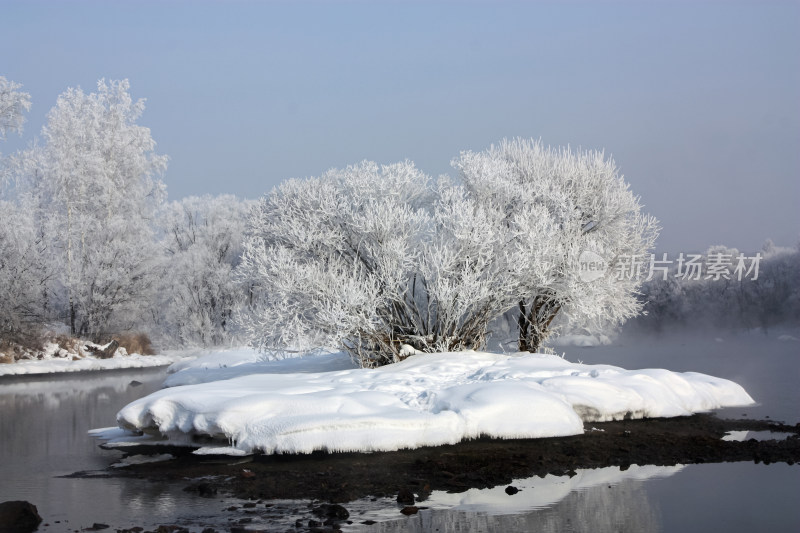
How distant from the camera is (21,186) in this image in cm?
4778

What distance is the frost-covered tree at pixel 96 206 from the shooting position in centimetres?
4266

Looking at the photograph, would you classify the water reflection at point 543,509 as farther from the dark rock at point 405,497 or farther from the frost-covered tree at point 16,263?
the frost-covered tree at point 16,263

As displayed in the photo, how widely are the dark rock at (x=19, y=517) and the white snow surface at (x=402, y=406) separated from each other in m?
4.21

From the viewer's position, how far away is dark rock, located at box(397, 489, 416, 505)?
10352 mm

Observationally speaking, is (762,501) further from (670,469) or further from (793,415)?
(793,415)

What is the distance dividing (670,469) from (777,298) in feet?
195

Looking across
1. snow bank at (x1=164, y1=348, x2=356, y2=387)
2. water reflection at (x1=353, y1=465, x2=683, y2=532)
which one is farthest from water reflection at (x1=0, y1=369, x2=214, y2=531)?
water reflection at (x1=353, y1=465, x2=683, y2=532)

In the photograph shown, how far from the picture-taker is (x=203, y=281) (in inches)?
2023

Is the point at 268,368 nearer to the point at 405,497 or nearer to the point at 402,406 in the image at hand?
the point at 402,406

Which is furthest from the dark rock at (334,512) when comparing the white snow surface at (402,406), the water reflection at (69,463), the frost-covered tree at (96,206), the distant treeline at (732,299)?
the distant treeline at (732,299)

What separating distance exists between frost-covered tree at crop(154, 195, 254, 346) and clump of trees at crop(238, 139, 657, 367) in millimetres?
24897

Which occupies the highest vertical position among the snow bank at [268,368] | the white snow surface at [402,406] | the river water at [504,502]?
the snow bank at [268,368]

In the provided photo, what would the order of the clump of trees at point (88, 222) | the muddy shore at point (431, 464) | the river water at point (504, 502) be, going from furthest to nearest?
the clump of trees at point (88, 222) < the muddy shore at point (431, 464) < the river water at point (504, 502)

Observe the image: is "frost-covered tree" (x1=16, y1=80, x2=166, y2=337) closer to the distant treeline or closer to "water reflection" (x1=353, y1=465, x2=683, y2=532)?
"water reflection" (x1=353, y1=465, x2=683, y2=532)
